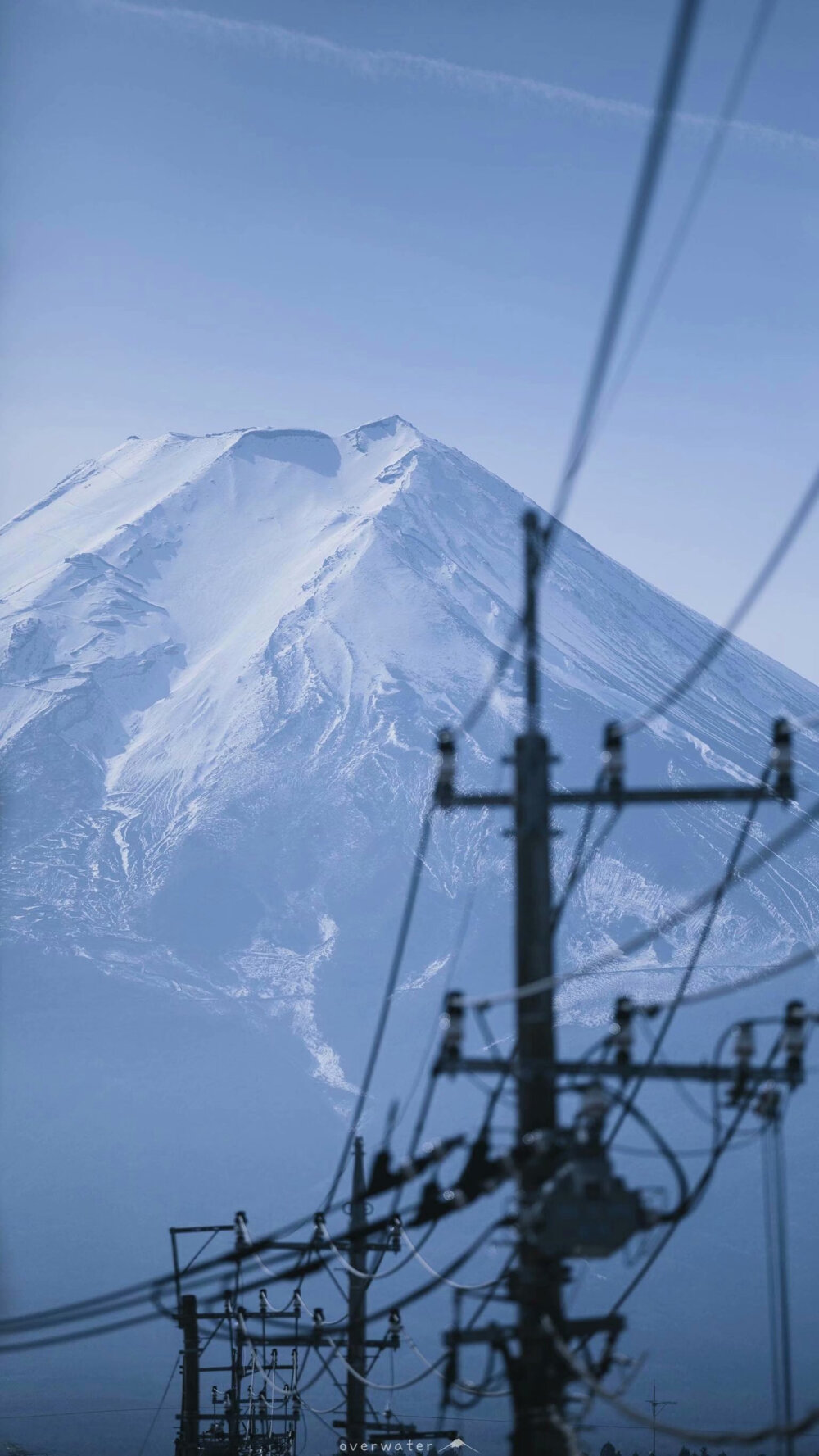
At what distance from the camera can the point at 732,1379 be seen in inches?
7800

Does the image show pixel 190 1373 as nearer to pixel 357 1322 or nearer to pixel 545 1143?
pixel 357 1322

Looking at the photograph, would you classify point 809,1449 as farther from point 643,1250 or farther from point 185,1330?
point 643,1250

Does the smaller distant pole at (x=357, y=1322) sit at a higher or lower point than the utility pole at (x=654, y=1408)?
lower

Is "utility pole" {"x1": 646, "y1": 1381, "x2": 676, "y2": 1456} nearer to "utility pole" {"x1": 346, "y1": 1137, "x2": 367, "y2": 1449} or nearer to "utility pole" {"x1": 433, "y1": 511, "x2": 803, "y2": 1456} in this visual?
"utility pole" {"x1": 433, "y1": 511, "x2": 803, "y2": 1456}

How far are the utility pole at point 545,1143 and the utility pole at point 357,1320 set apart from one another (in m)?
11.4

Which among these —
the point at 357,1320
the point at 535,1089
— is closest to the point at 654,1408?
the point at 357,1320

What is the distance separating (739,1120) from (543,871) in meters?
2.72

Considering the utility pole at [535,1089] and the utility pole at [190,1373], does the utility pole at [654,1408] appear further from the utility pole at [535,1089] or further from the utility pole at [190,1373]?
the utility pole at [190,1373]

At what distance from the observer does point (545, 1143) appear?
16.1 meters

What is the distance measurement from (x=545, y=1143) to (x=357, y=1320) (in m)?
13.0

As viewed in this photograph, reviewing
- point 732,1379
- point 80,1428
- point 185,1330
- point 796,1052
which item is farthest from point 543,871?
point 732,1379

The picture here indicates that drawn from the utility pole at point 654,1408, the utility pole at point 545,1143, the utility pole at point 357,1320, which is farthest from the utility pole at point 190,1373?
the utility pole at point 545,1143

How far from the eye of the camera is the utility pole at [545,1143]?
15930 mm

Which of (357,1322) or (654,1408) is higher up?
(654,1408)
